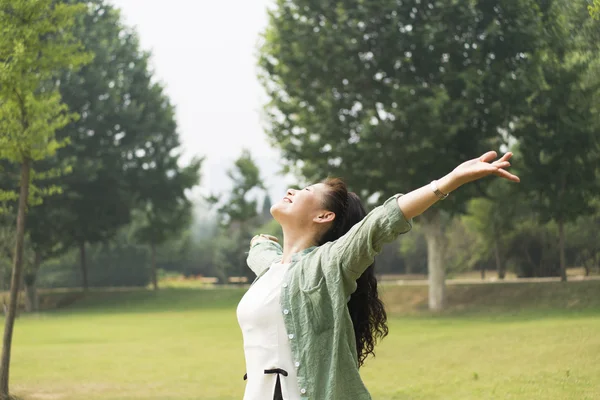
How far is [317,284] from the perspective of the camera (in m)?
3.57

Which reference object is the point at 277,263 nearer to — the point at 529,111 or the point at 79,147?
the point at 529,111

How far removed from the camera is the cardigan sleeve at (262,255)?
4.24 m

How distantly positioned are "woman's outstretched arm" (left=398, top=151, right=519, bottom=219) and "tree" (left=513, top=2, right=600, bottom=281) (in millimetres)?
20432

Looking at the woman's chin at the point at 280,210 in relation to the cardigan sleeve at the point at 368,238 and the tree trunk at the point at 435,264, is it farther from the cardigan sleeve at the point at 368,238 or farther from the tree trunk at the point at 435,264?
the tree trunk at the point at 435,264

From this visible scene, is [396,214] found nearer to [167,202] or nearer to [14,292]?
[14,292]

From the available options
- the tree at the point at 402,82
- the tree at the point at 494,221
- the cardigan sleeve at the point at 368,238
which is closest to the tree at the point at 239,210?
the tree at the point at 494,221

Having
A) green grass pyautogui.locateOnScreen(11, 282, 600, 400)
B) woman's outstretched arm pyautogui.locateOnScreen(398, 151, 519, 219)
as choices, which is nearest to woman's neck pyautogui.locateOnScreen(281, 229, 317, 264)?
woman's outstretched arm pyautogui.locateOnScreen(398, 151, 519, 219)

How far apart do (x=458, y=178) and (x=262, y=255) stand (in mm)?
1584

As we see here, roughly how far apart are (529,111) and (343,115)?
636 cm

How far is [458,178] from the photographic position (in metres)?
3.05

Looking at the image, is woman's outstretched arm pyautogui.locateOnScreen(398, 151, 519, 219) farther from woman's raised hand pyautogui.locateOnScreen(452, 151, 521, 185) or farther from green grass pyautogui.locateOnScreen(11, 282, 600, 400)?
green grass pyautogui.locateOnScreen(11, 282, 600, 400)

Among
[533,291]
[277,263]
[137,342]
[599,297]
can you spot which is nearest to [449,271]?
[533,291]

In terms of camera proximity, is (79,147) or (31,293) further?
(31,293)

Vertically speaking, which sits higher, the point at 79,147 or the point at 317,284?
the point at 79,147
